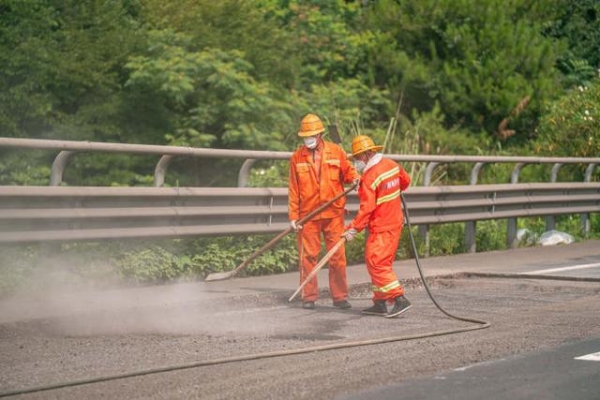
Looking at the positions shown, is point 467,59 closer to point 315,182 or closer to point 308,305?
point 315,182

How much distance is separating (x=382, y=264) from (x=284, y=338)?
63.8 inches

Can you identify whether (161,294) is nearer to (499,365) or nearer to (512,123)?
(499,365)

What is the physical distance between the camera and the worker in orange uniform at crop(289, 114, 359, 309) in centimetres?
1058

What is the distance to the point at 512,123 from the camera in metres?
27.1

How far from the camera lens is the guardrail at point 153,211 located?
390 inches

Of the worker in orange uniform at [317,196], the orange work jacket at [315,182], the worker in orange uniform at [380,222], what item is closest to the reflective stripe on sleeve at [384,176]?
the worker in orange uniform at [380,222]

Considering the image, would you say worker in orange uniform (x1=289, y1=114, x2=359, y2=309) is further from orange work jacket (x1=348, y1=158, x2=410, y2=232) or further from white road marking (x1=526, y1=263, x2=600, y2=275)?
white road marking (x1=526, y1=263, x2=600, y2=275)

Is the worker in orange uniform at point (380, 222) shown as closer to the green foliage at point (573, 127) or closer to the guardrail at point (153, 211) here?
the guardrail at point (153, 211)

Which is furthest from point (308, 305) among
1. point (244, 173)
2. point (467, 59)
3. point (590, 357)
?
point (467, 59)

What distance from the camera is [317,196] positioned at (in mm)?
10664

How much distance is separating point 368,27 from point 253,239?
16.0 m

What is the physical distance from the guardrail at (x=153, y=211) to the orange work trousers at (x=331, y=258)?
1132 mm

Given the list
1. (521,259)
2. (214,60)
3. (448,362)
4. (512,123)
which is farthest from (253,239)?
(512,123)

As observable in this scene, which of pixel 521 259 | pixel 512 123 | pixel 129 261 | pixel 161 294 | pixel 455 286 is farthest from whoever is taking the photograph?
pixel 512 123
